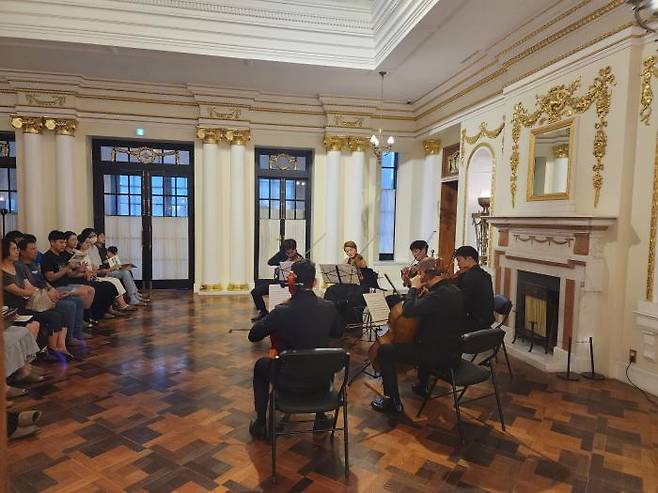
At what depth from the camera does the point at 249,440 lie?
3107 millimetres

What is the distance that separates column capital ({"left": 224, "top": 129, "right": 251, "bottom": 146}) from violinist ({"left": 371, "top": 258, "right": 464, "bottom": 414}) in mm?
6174

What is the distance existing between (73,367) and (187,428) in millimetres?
1975

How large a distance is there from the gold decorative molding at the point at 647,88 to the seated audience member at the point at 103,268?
271 inches

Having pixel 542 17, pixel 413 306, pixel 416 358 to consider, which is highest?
pixel 542 17

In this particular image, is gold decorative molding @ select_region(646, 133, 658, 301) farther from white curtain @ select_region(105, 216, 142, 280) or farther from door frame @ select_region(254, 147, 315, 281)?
white curtain @ select_region(105, 216, 142, 280)

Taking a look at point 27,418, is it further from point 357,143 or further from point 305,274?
point 357,143

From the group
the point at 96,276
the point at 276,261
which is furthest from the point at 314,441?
the point at 96,276

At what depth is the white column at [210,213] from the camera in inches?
338

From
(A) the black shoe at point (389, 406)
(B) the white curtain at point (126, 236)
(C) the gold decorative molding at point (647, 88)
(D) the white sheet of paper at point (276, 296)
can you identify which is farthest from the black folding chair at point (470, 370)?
(B) the white curtain at point (126, 236)

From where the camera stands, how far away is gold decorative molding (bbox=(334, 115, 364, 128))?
29.7ft

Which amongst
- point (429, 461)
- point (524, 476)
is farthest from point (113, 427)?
point (524, 476)

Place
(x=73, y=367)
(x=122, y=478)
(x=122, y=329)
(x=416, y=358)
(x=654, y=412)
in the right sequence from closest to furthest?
(x=122, y=478) → (x=416, y=358) → (x=654, y=412) → (x=73, y=367) → (x=122, y=329)

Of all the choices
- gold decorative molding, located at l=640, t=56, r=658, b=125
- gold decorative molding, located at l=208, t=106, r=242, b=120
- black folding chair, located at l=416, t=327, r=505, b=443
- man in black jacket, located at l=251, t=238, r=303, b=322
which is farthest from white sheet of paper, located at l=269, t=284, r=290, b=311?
gold decorative molding, located at l=208, t=106, r=242, b=120

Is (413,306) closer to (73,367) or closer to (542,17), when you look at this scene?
(73,367)
